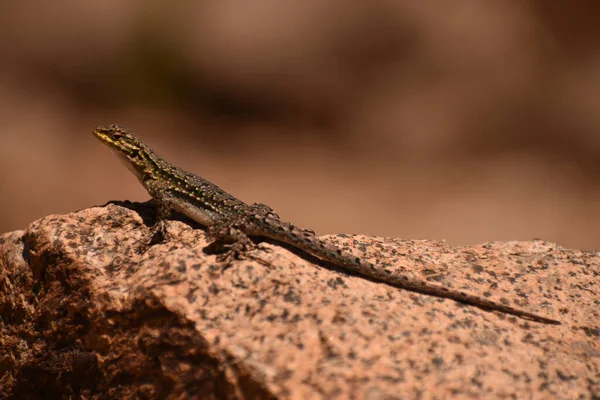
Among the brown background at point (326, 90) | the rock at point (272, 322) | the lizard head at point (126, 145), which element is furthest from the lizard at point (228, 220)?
the brown background at point (326, 90)

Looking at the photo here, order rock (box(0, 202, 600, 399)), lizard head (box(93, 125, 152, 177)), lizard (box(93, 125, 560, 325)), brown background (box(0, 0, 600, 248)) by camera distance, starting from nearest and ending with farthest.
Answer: rock (box(0, 202, 600, 399)) < lizard (box(93, 125, 560, 325)) < lizard head (box(93, 125, 152, 177)) < brown background (box(0, 0, 600, 248))

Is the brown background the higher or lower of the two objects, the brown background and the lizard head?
the higher

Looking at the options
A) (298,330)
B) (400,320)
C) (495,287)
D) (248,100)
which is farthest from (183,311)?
(248,100)

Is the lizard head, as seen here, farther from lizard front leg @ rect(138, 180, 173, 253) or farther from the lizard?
lizard front leg @ rect(138, 180, 173, 253)

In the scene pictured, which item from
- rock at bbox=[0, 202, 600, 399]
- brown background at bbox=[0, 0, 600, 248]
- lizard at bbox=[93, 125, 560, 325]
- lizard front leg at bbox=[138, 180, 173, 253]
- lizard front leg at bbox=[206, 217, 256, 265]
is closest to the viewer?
rock at bbox=[0, 202, 600, 399]

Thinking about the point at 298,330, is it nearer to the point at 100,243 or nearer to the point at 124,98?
the point at 100,243

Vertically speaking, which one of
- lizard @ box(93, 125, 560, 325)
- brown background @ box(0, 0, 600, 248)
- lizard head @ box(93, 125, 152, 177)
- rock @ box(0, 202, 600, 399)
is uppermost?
brown background @ box(0, 0, 600, 248)

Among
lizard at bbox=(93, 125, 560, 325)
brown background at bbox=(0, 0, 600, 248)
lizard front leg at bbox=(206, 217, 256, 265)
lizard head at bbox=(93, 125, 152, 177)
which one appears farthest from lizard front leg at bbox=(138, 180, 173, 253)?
brown background at bbox=(0, 0, 600, 248)
